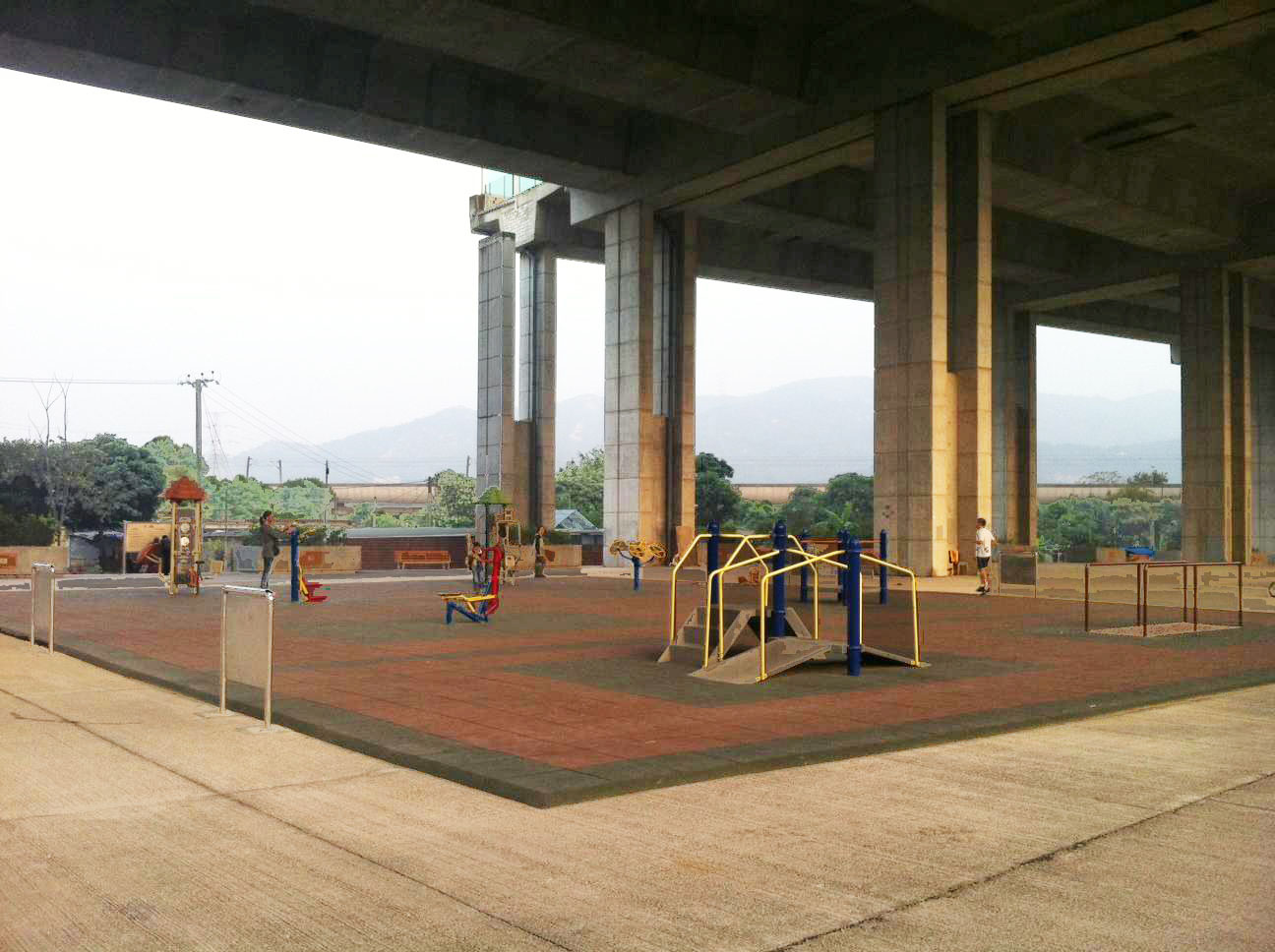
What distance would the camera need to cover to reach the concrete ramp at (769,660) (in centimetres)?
1239

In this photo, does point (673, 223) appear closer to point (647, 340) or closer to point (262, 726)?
point (647, 340)

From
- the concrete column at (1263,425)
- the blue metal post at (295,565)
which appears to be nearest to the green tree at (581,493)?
the concrete column at (1263,425)

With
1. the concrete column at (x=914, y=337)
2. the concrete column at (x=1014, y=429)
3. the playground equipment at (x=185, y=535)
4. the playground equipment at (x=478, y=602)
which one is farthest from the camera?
the concrete column at (x=1014, y=429)

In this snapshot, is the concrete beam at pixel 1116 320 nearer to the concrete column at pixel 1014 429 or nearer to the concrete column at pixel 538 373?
the concrete column at pixel 1014 429

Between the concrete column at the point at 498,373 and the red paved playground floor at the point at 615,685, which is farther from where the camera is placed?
the concrete column at the point at 498,373

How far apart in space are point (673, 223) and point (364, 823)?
42.0m

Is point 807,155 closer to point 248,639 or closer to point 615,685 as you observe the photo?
point 615,685

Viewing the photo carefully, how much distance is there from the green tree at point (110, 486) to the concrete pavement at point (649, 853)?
68526 mm

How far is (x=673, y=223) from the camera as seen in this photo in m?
46.8

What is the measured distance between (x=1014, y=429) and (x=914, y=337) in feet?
90.6

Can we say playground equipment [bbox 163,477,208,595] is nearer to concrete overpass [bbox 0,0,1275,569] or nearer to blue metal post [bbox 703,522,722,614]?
concrete overpass [bbox 0,0,1275,569]

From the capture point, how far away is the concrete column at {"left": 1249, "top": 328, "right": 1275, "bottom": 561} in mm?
68375

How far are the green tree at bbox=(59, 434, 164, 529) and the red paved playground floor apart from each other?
179 ft

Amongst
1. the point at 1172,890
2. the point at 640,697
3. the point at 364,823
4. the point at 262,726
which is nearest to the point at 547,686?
the point at 640,697
